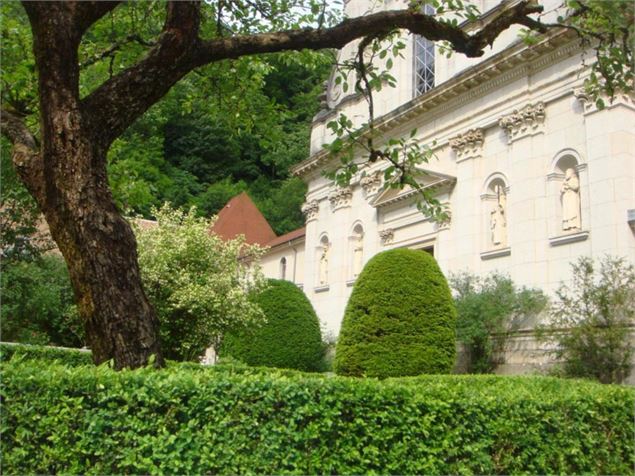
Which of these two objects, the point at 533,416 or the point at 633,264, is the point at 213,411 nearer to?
the point at 533,416

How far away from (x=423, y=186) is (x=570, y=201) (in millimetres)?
5352

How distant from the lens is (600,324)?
1339 centimetres

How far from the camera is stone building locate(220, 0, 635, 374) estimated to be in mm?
15016

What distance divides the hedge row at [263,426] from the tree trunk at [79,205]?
Answer: 571 mm

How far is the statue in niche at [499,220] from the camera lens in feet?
59.3

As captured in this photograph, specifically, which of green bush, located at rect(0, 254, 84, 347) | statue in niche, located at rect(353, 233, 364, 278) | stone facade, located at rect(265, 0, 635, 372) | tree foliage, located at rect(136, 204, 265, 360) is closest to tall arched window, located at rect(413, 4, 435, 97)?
stone facade, located at rect(265, 0, 635, 372)

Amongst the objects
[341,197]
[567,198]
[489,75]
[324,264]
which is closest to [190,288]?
[567,198]

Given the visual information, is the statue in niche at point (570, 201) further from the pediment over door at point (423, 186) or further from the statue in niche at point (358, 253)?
the statue in niche at point (358, 253)

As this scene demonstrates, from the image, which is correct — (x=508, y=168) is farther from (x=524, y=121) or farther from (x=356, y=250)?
(x=356, y=250)

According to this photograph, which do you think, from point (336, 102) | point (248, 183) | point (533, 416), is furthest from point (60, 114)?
point (248, 183)

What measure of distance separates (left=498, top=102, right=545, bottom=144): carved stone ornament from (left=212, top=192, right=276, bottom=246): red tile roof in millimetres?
29413

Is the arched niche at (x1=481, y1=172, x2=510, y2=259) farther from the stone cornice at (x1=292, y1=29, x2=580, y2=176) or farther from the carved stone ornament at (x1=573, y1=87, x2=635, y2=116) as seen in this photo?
the carved stone ornament at (x1=573, y1=87, x2=635, y2=116)

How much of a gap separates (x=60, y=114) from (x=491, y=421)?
13.8 feet

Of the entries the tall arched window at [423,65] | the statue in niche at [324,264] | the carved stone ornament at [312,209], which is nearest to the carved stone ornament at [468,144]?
the tall arched window at [423,65]
